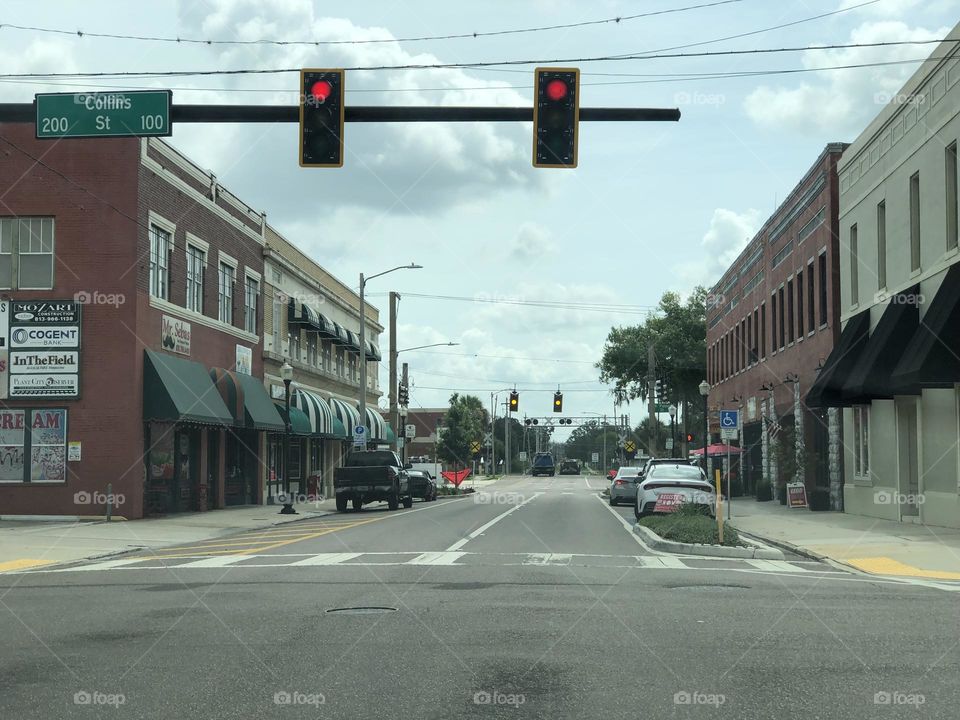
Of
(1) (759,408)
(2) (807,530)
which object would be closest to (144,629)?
(2) (807,530)

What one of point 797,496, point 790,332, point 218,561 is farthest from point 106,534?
point 790,332

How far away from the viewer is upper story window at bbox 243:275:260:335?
3956 centimetres

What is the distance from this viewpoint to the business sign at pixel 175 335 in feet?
101

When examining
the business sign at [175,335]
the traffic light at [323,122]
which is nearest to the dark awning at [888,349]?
the traffic light at [323,122]

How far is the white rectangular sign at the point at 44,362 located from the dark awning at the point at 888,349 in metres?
19.5

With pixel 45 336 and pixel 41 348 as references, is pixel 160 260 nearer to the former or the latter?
pixel 45 336

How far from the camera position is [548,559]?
16625 mm

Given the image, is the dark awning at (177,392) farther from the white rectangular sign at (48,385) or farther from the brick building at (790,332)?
the brick building at (790,332)

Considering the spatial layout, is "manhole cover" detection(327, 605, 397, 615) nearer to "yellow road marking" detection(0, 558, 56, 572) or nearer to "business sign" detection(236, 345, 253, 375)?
"yellow road marking" detection(0, 558, 56, 572)

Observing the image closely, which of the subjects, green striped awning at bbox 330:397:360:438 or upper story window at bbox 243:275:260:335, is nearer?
upper story window at bbox 243:275:260:335

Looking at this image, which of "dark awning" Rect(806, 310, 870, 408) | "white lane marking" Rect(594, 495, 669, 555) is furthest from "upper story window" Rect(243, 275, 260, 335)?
"dark awning" Rect(806, 310, 870, 408)

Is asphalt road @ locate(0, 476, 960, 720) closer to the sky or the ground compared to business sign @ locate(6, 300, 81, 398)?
closer to the ground

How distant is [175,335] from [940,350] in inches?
823

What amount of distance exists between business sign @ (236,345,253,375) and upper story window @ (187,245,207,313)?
3.84 meters
